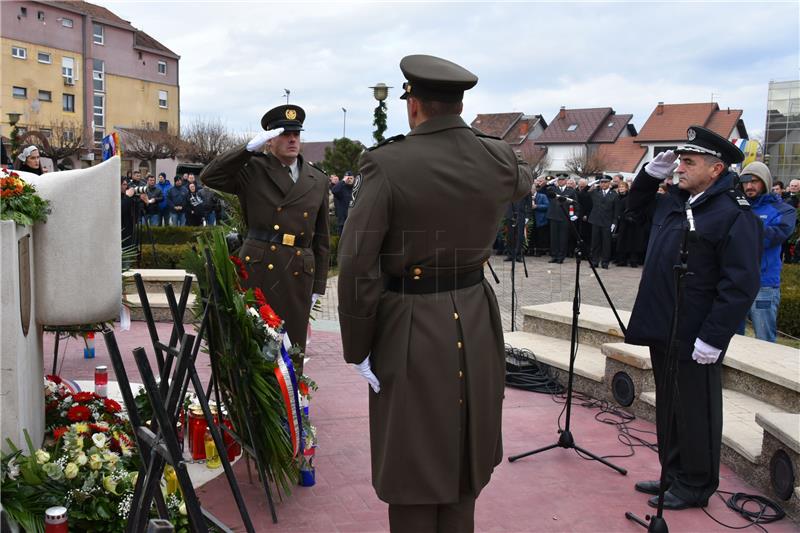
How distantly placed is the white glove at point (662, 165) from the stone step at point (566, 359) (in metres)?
2.35

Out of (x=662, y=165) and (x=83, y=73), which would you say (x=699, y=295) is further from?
(x=83, y=73)

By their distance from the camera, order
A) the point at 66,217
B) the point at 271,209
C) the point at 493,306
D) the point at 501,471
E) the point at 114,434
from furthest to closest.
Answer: the point at 271,209 < the point at 501,471 < the point at 114,434 < the point at 66,217 < the point at 493,306

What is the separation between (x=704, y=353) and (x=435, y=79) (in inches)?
89.3

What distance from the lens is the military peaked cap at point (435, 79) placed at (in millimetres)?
2717

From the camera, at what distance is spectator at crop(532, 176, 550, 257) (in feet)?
59.8

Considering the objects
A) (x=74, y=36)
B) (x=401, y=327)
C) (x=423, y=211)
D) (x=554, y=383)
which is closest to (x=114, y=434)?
(x=401, y=327)

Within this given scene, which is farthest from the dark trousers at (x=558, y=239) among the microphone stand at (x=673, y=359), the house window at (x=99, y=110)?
the house window at (x=99, y=110)

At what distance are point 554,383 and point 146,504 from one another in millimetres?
4953

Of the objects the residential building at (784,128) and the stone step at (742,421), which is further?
the residential building at (784,128)

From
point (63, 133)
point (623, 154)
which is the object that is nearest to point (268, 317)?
point (63, 133)

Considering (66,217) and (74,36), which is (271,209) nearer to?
(66,217)

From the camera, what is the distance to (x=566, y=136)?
63.3 m

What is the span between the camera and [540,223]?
725 inches

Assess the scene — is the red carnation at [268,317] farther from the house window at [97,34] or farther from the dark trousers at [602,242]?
the house window at [97,34]
